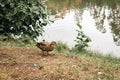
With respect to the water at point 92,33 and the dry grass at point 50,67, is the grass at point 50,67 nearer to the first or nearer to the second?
the dry grass at point 50,67

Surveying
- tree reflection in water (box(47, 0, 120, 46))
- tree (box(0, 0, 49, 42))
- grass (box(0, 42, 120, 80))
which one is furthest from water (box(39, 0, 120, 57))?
grass (box(0, 42, 120, 80))

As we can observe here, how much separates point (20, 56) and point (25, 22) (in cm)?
240

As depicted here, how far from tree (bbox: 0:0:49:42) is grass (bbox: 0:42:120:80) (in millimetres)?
1617

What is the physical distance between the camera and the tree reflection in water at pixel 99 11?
1446cm

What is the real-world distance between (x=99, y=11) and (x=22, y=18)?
12.3 metres

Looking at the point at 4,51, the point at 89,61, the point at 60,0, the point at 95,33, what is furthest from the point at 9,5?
the point at 60,0

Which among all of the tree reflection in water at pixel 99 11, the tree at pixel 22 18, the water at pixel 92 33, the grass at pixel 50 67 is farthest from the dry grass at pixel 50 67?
the tree reflection in water at pixel 99 11

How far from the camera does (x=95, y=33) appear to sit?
13305mm

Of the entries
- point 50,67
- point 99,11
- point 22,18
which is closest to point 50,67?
point 50,67

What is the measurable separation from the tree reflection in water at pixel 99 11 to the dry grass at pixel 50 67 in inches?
203

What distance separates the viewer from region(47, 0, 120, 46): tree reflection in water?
14.5 m

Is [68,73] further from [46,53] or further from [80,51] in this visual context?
[80,51]

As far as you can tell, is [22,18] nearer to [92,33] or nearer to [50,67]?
[50,67]

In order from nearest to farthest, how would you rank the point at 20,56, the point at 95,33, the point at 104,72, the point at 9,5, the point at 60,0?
the point at 104,72
the point at 20,56
the point at 9,5
the point at 95,33
the point at 60,0
